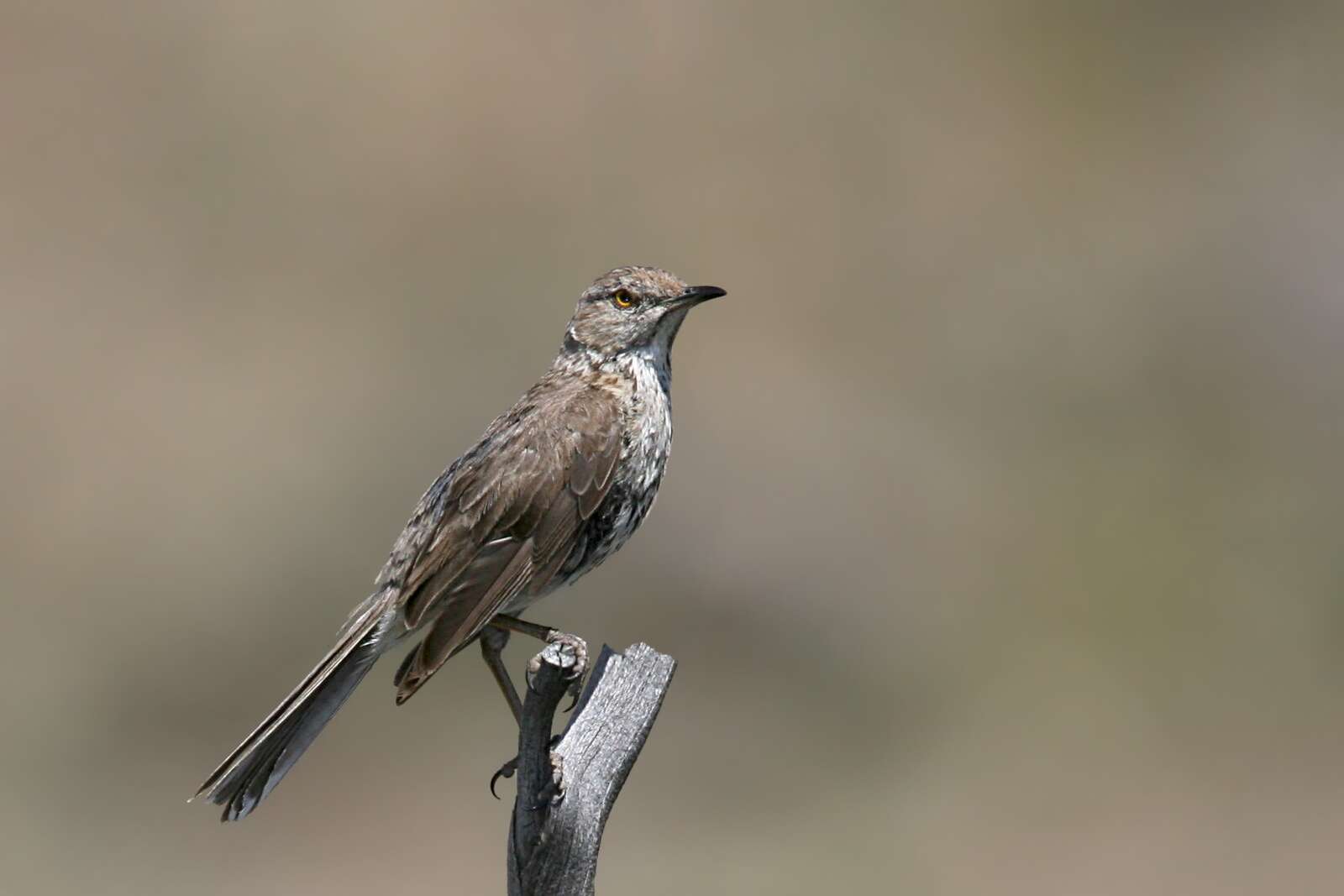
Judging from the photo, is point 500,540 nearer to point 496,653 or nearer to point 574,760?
point 496,653

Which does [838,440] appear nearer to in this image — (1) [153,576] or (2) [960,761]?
(2) [960,761]

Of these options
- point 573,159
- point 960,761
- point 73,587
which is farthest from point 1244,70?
point 73,587

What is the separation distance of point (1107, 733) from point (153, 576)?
8.73 m

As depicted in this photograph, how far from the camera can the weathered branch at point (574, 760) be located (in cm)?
589

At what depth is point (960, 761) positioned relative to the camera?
57.6ft

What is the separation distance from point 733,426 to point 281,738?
36.5 feet

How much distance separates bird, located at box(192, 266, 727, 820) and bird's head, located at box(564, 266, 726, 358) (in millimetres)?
177

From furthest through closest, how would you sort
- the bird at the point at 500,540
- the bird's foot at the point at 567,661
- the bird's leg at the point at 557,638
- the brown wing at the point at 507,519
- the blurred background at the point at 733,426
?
1. the blurred background at the point at 733,426
2. the brown wing at the point at 507,519
3. the bird at the point at 500,540
4. the bird's leg at the point at 557,638
5. the bird's foot at the point at 567,661

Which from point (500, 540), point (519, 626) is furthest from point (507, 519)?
point (519, 626)

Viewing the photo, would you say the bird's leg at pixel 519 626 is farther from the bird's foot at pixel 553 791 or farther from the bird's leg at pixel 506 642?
the bird's foot at pixel 553 791

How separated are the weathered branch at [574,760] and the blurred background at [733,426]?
850cm

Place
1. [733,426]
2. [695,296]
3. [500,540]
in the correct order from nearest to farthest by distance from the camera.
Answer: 1. [500,540]
2. [695,296]
3. [733,426]

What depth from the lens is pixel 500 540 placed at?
738cm

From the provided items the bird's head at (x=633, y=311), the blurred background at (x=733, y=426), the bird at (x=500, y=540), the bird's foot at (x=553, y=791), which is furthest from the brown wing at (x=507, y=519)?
the blurred background at (x=733, y=426)
